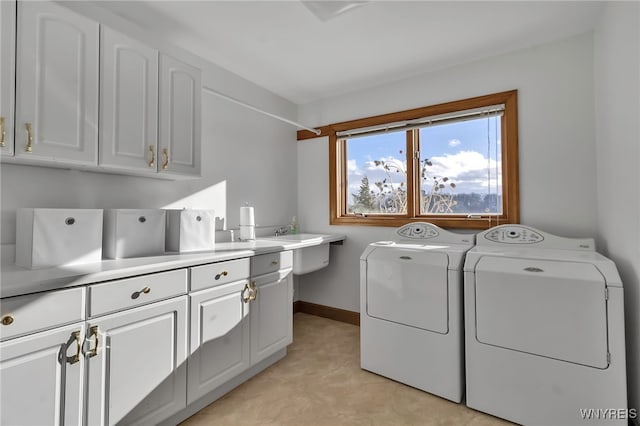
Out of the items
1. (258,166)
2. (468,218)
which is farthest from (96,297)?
(468,218)

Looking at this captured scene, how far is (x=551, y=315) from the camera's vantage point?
1609 millimetres

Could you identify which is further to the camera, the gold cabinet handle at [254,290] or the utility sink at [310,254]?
the utility sink at [310,254]

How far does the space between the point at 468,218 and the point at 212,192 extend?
2.19 meters

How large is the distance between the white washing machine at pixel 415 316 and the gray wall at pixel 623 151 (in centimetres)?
79

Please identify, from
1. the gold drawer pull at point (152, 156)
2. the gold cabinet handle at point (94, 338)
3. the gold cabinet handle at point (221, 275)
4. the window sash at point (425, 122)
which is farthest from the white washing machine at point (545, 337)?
the gold drawer pull at point (152, 156)

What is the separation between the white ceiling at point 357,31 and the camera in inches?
75.1

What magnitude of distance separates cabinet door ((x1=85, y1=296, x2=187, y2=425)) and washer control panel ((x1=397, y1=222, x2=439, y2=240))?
1815 millimetres

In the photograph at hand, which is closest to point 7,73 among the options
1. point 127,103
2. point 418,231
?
point 127,103

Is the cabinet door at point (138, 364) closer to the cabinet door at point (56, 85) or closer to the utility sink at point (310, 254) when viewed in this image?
the cabinet door at point (56, 85)

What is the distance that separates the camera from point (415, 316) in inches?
80.0

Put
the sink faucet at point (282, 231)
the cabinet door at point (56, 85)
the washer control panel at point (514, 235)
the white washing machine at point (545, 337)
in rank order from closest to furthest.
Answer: the cabinet door at point (56, 85) → the white washing machine at point (545, 337) → the washer control panel at point (514, 235) → the sink faucet at point (282, 231)

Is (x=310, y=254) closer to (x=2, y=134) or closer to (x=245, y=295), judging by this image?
(x=245, y=295)

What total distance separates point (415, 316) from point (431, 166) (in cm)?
143

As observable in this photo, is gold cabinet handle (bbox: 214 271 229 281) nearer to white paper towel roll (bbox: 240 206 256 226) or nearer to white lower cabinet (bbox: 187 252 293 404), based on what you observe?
white lower cabinet (bbox: 187 252 293 404)
